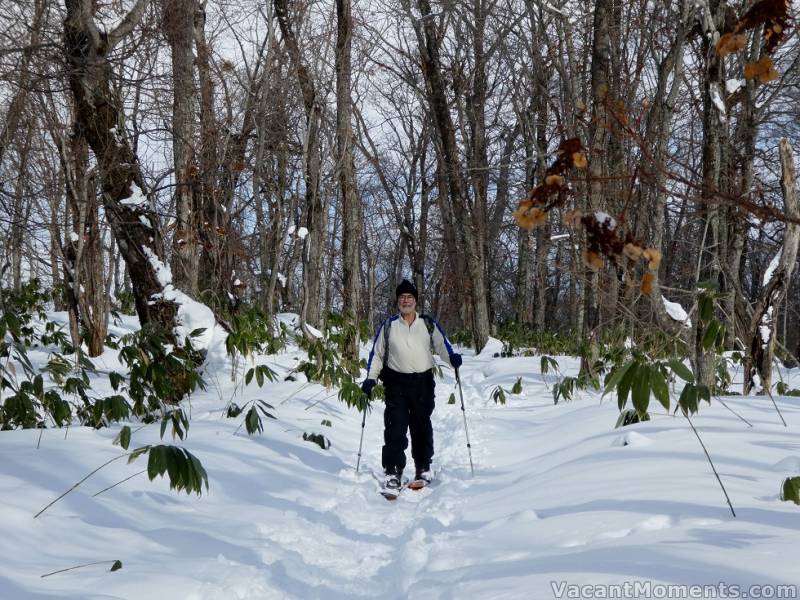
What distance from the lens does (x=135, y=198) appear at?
23.9 ft

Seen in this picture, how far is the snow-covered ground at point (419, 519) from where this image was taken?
108 inches

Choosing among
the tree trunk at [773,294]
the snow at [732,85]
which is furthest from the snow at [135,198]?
the tree trunk at [773,294]

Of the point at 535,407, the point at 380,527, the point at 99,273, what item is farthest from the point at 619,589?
the point at 99,273

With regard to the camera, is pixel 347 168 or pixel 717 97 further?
pixel 347 168

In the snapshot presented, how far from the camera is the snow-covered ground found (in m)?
2.75

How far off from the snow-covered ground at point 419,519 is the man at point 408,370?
17.8 inches

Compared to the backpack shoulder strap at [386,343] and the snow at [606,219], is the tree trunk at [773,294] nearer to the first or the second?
the backpack shoulder strap at [386,343]

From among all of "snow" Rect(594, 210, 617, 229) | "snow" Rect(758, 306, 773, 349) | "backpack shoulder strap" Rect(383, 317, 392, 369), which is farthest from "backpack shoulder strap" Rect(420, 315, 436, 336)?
"snow" Rect(594, 210, 617, 229)

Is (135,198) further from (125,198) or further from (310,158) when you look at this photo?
(310,158)

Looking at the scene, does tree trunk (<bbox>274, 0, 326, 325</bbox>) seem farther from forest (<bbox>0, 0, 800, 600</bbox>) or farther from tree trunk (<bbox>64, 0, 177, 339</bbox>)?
tree trunk (<bbox>64, 0, 177, 339</bbox>)

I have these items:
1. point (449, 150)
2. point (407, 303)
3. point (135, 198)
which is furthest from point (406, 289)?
point (449, 150)

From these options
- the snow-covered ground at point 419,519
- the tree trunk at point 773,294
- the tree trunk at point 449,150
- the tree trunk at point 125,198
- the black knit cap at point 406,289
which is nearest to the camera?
the snow-covered ground at point 419,519

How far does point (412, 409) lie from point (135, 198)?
4163 mm

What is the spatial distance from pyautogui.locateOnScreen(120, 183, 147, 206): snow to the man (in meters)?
3.50
